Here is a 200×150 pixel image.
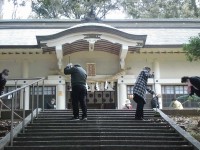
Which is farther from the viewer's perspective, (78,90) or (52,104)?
(52,104)

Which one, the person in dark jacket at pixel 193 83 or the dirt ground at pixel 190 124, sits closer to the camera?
the person in dark jacket at pixel 193 83

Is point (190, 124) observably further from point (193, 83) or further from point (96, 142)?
point (96, 142)

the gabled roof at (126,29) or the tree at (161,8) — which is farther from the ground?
the tree at (161,8)

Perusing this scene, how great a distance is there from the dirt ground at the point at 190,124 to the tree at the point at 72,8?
2170 cm

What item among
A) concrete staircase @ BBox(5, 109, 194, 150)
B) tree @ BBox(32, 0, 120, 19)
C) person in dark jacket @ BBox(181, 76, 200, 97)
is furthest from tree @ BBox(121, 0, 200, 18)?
person in dark jacket @ BBox(181, 76, 200, 97)

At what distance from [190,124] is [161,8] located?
937 inches

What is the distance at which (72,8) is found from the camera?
32.7 metres

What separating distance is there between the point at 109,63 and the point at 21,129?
847cm

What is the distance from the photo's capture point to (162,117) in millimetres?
10000

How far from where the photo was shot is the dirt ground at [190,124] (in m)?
9.22

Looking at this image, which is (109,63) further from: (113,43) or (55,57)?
(55,57)

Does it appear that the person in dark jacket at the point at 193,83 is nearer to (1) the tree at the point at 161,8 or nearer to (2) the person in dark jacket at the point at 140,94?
(2) the person in dark jacket at the point at 140,94

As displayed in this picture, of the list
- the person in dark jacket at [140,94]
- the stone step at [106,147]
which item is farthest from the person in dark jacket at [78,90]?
the stone step at [106,147]

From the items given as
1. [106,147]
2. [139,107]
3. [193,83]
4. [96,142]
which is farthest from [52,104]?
[193,83]
